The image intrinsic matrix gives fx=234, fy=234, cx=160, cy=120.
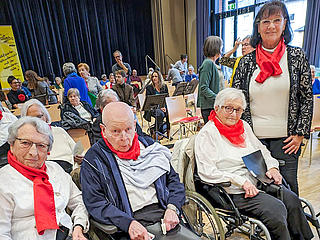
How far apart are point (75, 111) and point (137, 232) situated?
2454 millimetres

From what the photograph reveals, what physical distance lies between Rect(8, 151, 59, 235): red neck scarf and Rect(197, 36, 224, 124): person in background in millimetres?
1752

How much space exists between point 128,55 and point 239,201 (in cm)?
979

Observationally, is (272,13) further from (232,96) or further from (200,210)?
(200,210)

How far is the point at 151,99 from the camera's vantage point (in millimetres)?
3689

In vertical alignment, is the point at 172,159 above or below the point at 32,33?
below

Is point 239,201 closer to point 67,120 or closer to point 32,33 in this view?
point 67,120

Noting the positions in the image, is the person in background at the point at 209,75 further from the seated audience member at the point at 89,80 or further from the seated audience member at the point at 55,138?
the seated audience member at the point at 89,80

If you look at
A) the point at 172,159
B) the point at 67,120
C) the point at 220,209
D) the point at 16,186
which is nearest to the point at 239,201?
the point at 220,209

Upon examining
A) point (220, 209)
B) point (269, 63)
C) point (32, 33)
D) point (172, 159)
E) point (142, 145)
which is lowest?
point (220, 209)

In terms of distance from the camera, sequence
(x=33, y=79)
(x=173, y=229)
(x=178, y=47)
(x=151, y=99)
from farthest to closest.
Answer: (x=178, y=47), (x=33, y=79), (x=151, y=99), (x=173, y=229)

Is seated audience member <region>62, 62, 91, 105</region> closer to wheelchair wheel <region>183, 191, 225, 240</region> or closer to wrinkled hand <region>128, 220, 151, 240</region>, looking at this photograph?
wheelchair wheel <region>183, 191, 225, 240</region>

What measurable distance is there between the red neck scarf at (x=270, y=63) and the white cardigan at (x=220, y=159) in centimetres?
38

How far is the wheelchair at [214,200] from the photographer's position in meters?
1.39

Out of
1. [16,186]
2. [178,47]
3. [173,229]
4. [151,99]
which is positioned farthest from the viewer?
[178,47]
